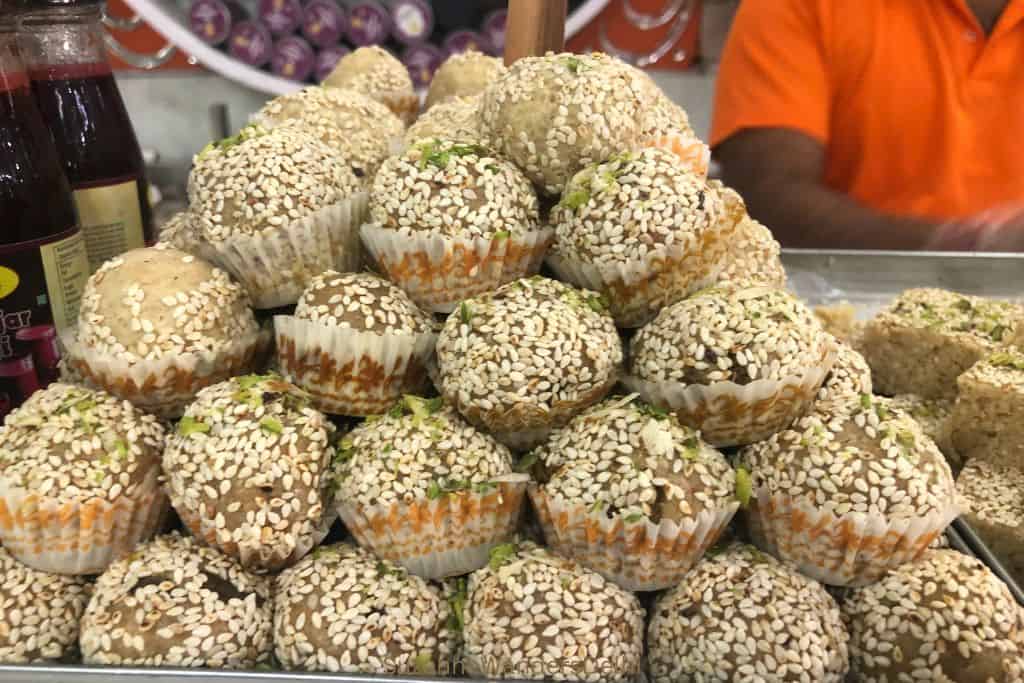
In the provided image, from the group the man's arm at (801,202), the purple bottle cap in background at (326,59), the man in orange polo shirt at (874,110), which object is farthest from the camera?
the purple bottle cap in background at (326,59)

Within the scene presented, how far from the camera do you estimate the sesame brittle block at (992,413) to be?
4.71 ft

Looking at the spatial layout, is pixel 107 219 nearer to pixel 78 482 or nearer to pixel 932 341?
pixel 78 482

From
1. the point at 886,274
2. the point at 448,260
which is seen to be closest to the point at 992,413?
the point at 886,274

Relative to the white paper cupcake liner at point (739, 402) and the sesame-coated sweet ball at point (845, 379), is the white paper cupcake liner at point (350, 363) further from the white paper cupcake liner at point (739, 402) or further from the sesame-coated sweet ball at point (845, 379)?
the sesame-coated sweet ball at point (845, 379)

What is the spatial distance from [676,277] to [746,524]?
360mm

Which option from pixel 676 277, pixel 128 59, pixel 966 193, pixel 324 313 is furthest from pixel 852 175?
pixel 128 59

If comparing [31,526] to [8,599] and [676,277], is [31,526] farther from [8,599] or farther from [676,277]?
[676,277]

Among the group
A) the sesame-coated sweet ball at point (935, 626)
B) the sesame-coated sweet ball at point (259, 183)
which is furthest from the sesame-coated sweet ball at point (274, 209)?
the sesame-coated sweet ball at point (935, 626)

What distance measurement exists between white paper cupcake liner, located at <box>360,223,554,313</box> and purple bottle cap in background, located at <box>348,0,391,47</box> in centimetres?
341

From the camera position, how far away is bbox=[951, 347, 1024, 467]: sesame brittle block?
4.71 ft

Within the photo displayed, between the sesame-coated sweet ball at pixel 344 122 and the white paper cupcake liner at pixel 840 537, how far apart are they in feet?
2.83

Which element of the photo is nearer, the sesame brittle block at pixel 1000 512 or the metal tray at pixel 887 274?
the sesame brittle block at pixel 1000 512

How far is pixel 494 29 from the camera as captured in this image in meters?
4.26

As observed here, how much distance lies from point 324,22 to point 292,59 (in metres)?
0.26
